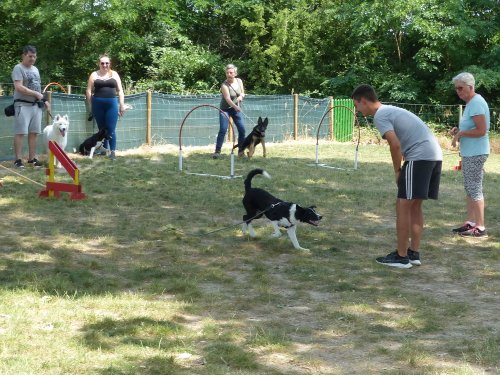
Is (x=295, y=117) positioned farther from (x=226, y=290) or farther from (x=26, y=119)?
(x=226, y=290)

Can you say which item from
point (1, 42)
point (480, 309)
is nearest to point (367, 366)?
point (480, 309)

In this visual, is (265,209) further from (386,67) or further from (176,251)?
(386,67)

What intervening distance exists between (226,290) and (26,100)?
6520 millimetres

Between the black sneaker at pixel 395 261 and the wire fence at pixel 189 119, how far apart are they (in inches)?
318

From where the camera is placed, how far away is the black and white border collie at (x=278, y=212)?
6.33 m

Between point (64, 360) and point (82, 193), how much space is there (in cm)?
508

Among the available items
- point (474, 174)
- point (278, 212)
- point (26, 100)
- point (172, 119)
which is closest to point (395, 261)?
point (278, 212)

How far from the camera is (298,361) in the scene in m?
3.73

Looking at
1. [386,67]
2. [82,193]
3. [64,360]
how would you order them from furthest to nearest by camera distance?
1. [386,67]
2. [82,193]
3. [64,360]

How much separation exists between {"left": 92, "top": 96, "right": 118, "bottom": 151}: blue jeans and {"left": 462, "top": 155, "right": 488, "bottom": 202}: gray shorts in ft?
22.0

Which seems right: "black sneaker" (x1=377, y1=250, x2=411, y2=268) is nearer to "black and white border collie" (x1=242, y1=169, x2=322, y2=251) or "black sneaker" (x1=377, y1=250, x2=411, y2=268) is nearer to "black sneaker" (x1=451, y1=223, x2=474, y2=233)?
"black and white border collie" (x1=242, y1=169, x2=322, y2=251)

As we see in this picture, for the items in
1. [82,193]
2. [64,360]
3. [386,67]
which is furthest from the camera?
[386,67]

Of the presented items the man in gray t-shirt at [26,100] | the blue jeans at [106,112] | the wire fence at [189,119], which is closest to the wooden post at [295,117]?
the wire fence at [189,119]

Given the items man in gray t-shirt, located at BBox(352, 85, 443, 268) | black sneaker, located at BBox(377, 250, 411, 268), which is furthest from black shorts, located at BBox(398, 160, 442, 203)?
black sneaker, located at BBox(377, 250, 411, 268)
